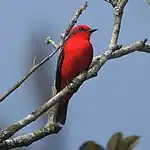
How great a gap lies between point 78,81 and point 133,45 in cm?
69

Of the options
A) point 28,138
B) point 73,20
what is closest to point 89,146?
point 28,138

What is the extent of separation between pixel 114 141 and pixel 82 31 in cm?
409

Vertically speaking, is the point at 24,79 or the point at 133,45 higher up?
the point at 133,45

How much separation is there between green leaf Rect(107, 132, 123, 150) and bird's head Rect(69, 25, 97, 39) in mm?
3935

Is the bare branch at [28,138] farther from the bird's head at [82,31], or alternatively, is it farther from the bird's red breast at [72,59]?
the bird's head at [82,31]

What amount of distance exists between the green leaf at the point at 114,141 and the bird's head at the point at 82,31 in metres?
3.94

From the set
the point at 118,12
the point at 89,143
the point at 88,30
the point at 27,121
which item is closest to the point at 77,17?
the point at 118,12

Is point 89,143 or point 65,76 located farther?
point 65,76

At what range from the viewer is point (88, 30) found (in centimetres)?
517

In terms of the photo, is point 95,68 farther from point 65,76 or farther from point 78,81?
point 65,76

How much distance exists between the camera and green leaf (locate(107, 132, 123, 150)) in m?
1.07

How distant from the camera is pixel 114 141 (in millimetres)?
1088

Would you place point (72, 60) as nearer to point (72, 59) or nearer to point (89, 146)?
point (72, 59)

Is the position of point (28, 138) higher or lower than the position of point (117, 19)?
lower
